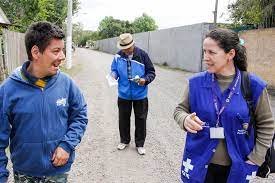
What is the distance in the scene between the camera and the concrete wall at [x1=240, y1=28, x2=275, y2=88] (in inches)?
650

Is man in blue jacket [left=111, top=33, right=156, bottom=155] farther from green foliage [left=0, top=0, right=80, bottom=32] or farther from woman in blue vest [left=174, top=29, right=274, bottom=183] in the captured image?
green foliage [left=0, top=0, right=80, bottom=32]

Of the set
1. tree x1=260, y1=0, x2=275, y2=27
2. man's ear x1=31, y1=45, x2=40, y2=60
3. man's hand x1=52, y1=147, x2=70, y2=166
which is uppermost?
tree x1=260, y1=0, x2=275, y2=27

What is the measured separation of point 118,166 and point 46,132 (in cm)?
327

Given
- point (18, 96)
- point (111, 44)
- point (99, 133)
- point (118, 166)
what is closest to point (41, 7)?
point (99, 133)

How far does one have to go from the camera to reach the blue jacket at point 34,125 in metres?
2.98

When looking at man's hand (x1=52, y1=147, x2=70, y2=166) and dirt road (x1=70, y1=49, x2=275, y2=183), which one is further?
dirt road (x1=70, y1=49, x2=275, y2=183)

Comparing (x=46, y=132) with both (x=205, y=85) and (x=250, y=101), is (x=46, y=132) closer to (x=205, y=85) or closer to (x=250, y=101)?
(x=205, y=85)

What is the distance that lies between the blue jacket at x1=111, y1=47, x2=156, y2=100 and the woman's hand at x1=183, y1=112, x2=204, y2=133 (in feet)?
11.3

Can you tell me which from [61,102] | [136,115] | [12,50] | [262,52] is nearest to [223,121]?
[61,102]

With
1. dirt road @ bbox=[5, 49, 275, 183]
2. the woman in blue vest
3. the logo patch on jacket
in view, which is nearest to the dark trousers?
the woman in blue vest

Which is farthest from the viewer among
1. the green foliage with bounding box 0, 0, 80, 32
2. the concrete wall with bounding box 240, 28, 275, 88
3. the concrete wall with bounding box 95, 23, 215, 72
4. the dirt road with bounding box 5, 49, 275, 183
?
the concrete wall with bounding box 95, 23, 215, 72

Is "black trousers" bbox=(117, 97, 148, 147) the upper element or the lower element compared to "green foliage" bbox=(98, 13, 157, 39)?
lower

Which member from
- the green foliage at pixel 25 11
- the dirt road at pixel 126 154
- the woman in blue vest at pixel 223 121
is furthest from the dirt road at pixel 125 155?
the green foliage at pixel 25 11

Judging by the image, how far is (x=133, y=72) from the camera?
6516 mm
